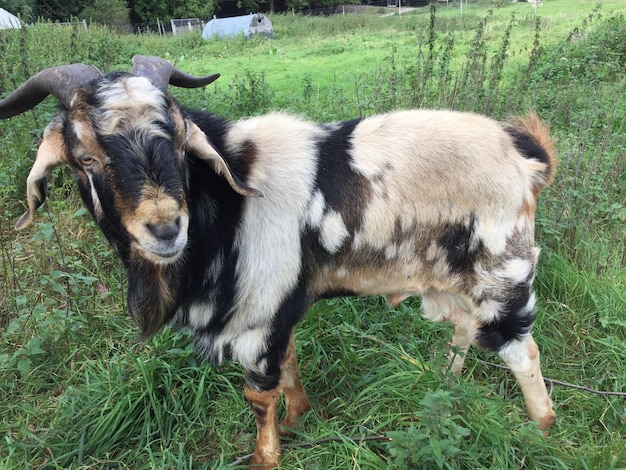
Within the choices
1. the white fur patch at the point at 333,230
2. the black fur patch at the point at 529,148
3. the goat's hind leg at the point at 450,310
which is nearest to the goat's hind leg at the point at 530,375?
the goat's hind leg at the point at 450,310

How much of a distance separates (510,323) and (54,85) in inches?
92.7

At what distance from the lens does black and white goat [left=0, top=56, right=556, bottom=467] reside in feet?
6.78

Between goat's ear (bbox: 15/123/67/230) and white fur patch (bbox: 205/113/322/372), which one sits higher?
goat's ear (bbox: 15/123/67/230)

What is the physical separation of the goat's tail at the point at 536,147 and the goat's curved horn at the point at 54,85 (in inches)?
79.2

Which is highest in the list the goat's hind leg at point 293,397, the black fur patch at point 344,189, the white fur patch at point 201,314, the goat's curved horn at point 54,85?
the goat's curved horn at point 54,85

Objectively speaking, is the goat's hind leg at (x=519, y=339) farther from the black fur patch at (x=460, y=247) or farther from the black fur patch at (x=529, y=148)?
the black fur patch at (x=529, y=148)

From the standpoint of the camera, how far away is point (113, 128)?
5.79ft

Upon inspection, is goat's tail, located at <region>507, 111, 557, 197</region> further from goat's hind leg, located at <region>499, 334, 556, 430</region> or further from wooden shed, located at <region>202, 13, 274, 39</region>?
wooden shed, located at <region>202, 13, 274, 39</region>

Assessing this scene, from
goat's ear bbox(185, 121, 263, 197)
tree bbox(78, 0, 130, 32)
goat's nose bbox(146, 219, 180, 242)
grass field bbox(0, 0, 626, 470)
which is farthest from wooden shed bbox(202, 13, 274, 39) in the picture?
goat's nose bbox(146, 219, 180, 242)

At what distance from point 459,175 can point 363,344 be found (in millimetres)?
1365

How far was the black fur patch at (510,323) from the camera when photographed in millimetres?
2355

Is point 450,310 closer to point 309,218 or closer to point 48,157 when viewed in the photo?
point 309,218

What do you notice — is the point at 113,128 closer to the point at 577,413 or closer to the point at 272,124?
the point at 272,124

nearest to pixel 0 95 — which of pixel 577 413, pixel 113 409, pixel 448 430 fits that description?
pixel 113 409
